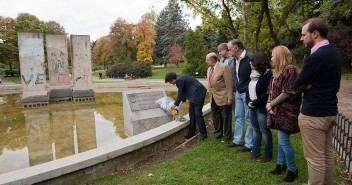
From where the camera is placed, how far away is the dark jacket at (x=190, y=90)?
604 centimetres

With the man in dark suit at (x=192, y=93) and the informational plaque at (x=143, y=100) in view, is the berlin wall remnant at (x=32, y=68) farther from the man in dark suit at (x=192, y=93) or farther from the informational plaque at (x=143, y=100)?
the man in dark suit at (x=192, y=93)

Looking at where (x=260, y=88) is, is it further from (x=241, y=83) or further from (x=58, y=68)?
(x=58, y=68)

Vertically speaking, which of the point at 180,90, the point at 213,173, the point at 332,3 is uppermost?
the point at 332,3

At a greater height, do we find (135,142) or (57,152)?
(135,142)

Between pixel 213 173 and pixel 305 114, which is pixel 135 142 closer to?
pixel 213 173

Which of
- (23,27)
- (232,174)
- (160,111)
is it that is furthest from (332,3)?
(23,27)

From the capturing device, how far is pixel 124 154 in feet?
16.1

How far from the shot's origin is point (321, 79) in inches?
115

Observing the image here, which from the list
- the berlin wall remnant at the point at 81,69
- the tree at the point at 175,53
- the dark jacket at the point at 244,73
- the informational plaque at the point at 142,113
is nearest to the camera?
the dark jacket at the point at 244,73

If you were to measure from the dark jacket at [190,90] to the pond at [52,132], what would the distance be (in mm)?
2685

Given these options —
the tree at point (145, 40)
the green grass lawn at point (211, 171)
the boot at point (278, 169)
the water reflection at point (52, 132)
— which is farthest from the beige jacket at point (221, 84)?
the tree at point (145, 40)

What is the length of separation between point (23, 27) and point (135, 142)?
45295 millimetres

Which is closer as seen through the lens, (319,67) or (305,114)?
(319,67)

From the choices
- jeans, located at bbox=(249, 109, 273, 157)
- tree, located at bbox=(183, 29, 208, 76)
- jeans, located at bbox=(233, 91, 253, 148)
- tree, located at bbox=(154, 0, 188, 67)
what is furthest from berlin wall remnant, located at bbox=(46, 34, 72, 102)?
tree, located at bbox=(154, 0, 188, 67)
